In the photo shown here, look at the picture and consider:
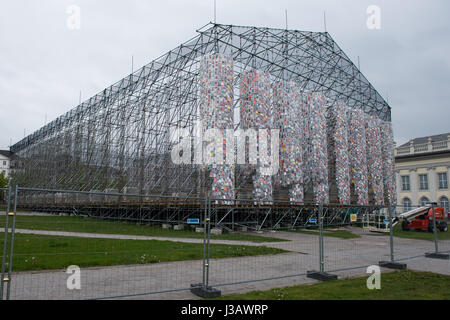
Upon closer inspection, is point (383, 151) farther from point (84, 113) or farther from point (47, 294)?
point (47, 294)

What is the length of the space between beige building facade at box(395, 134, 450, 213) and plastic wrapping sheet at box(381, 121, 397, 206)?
13575mm

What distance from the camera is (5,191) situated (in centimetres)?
453

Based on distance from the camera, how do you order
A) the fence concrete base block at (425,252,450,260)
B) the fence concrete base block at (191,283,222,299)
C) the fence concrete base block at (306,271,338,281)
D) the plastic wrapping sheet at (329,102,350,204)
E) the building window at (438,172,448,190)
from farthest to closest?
the building window at (438,172,448,190), the plastic wrapping sheet at (329,102,350,204), the fence concrete base block at (425,252,450,260), the fence concrete base block at (306,271,338,281), the fence concrete base block at (191,283,222,299)

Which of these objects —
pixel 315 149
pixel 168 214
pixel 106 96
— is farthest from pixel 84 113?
pixel 315 149

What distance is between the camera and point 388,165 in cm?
3045

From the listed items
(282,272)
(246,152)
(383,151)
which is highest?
(383,151)

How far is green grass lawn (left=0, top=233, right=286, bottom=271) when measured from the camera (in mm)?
6973

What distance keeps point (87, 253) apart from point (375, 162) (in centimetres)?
2604

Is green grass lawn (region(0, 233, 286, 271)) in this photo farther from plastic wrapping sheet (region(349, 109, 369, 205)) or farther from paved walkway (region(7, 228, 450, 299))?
plastic wrapping sheet (region(349, 109, 369, 205))

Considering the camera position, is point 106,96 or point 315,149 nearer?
point 315,149

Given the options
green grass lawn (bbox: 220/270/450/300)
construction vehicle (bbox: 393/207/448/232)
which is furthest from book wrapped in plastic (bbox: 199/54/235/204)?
construction vehicle (bbox: 393/207/448/232)

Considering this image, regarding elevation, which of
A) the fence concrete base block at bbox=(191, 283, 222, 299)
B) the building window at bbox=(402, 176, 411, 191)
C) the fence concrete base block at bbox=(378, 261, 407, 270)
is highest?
the building window at bbox=(402, 176, 411, 191)

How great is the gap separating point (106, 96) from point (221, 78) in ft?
48.8
